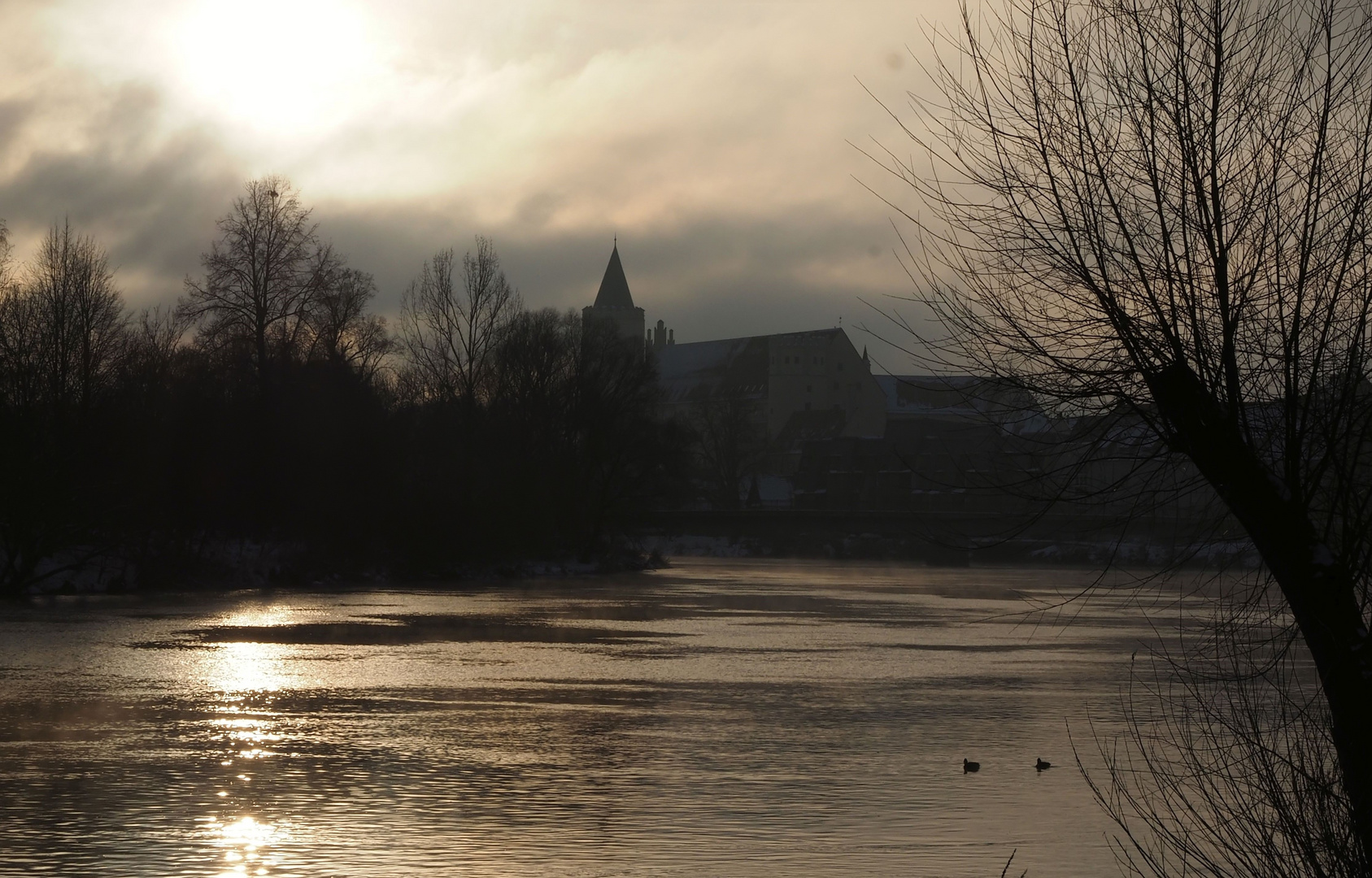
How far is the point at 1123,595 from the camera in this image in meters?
51.4

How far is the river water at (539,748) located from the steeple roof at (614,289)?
502 feet

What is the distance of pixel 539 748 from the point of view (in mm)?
16203

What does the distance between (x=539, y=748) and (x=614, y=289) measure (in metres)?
171

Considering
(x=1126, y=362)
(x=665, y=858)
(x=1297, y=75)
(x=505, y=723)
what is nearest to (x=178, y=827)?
(x=665, y=858)

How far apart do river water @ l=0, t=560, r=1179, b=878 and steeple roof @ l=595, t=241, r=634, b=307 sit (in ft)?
502

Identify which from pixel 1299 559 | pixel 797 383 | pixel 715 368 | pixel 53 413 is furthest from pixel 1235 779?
pixel 715 368

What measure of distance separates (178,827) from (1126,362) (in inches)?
343

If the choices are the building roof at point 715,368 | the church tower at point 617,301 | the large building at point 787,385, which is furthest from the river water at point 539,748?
the church tower at point 617,301

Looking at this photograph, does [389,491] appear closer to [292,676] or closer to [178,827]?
[292,676]

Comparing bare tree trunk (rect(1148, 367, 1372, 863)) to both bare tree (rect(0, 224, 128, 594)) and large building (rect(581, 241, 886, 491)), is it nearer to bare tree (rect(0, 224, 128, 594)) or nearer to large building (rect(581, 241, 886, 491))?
bare tree (rect(0, 224, 128, 594))

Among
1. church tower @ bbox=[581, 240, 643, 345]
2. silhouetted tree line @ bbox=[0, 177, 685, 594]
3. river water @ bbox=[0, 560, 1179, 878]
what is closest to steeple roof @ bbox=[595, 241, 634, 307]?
church tower @ bbox=[581, 240, 643, 345]

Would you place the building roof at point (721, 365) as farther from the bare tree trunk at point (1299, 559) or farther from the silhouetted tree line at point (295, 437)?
the bare tree trunk at point (1299, 559)

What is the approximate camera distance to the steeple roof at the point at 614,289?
607 ft

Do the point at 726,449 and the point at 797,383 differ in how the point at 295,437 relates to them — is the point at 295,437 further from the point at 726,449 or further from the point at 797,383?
the point at 797,383
